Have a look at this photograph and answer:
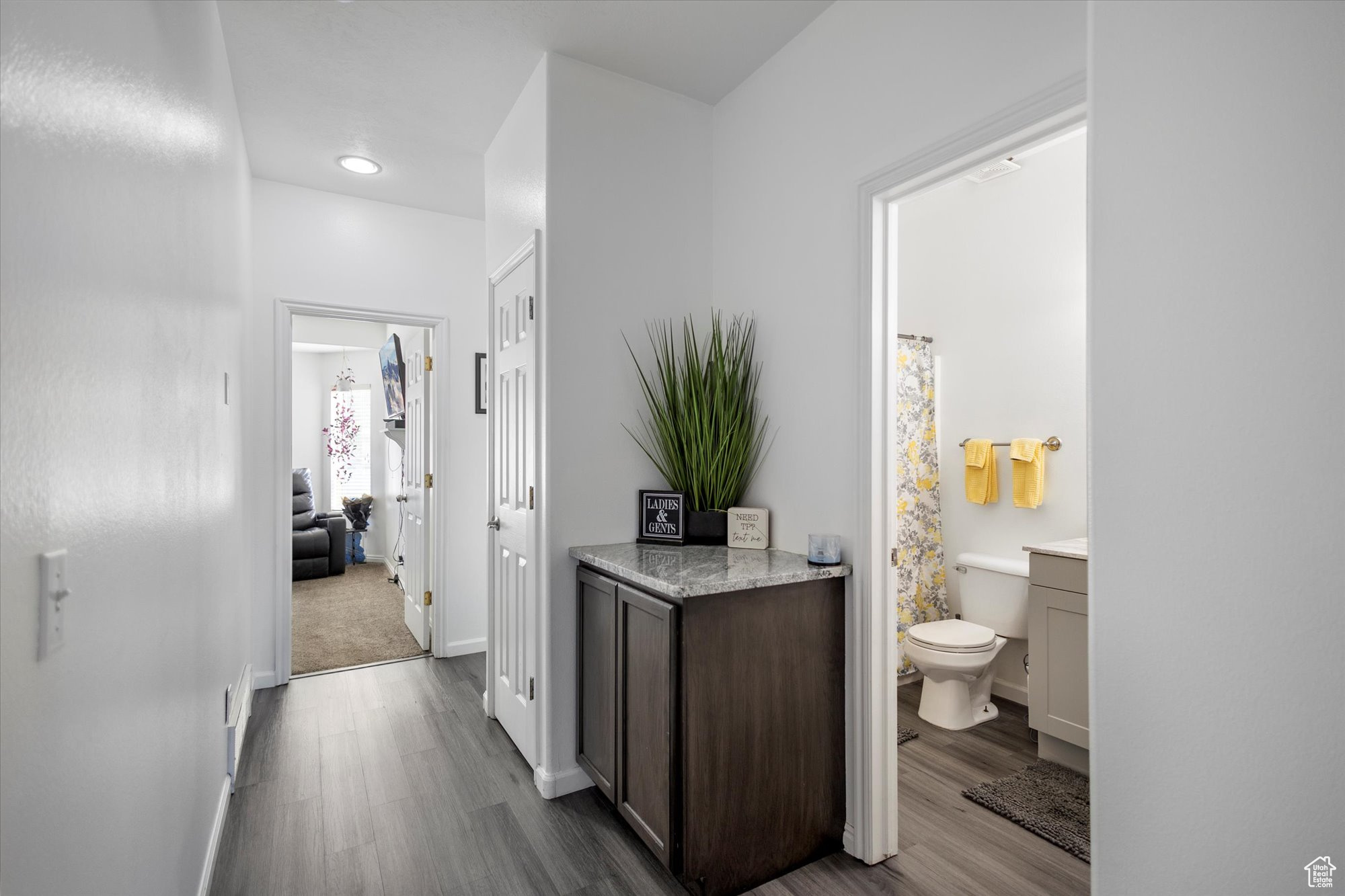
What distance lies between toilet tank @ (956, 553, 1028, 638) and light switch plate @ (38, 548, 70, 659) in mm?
3307

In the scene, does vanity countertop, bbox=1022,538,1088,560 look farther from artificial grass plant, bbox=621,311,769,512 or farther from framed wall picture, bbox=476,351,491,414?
framed wall picture, bbox=476,351,491,414

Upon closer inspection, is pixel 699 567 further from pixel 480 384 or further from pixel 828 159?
pixel 480 384

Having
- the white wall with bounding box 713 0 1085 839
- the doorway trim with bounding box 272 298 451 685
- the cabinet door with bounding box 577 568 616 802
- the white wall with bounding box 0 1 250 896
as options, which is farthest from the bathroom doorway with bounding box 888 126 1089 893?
the doorway trim with bounding box 272 298 451 685

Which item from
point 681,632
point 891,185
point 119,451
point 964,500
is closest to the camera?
point 119,451

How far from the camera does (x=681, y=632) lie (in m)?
1.81

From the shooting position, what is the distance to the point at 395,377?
4.95 m

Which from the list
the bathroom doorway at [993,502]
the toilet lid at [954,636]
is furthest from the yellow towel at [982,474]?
the toilet lid at [954,636]

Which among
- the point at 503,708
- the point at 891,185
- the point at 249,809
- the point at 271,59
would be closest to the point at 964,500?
the point at 891,185

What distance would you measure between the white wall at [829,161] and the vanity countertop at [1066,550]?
108 centimetres

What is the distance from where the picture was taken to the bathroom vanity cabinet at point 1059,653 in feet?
8.13

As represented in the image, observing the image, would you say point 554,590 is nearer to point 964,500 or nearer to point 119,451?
point 119,451

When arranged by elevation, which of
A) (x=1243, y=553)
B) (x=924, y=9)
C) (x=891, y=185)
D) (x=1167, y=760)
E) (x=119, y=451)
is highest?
(x=924, y=9)

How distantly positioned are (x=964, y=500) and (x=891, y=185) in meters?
2.13

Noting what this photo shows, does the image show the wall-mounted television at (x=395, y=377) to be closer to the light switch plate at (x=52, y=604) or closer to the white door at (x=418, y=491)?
the white door at (x=418, y=491)
